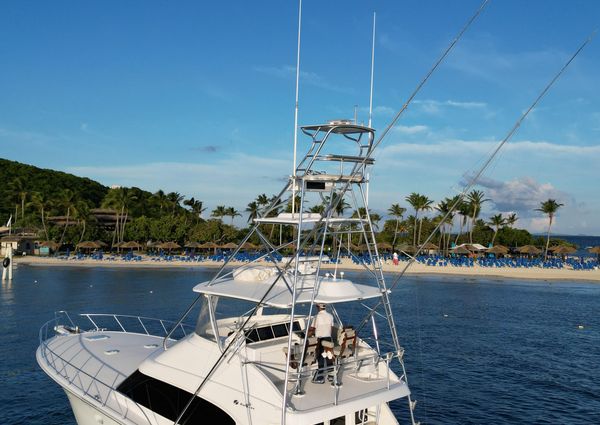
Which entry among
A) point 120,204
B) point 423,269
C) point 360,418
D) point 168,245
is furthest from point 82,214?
point 360,418

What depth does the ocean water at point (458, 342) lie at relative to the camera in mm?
17578

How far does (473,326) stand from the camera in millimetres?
32969

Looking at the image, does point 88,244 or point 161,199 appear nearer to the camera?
point 88,244

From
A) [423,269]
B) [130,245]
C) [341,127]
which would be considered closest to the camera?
[341,127]

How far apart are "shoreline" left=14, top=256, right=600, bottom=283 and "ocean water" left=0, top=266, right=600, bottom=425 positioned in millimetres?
9147

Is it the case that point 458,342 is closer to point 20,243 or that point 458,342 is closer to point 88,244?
point 88,244

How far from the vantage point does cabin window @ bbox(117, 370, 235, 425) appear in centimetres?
938

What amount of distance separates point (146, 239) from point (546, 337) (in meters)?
75.5

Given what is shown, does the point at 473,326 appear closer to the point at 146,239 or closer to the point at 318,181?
the point at 318,181

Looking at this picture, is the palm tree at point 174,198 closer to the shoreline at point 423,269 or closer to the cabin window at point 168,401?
the shoreline at point 423,269

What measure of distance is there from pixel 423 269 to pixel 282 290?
6675 cm

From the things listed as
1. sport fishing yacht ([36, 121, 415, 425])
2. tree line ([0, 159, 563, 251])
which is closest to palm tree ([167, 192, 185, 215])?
tree line ([0, 159, 563, 251])

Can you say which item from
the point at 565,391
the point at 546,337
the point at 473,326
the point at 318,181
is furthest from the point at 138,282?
the point at 318,181

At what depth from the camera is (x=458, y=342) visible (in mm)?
28016
